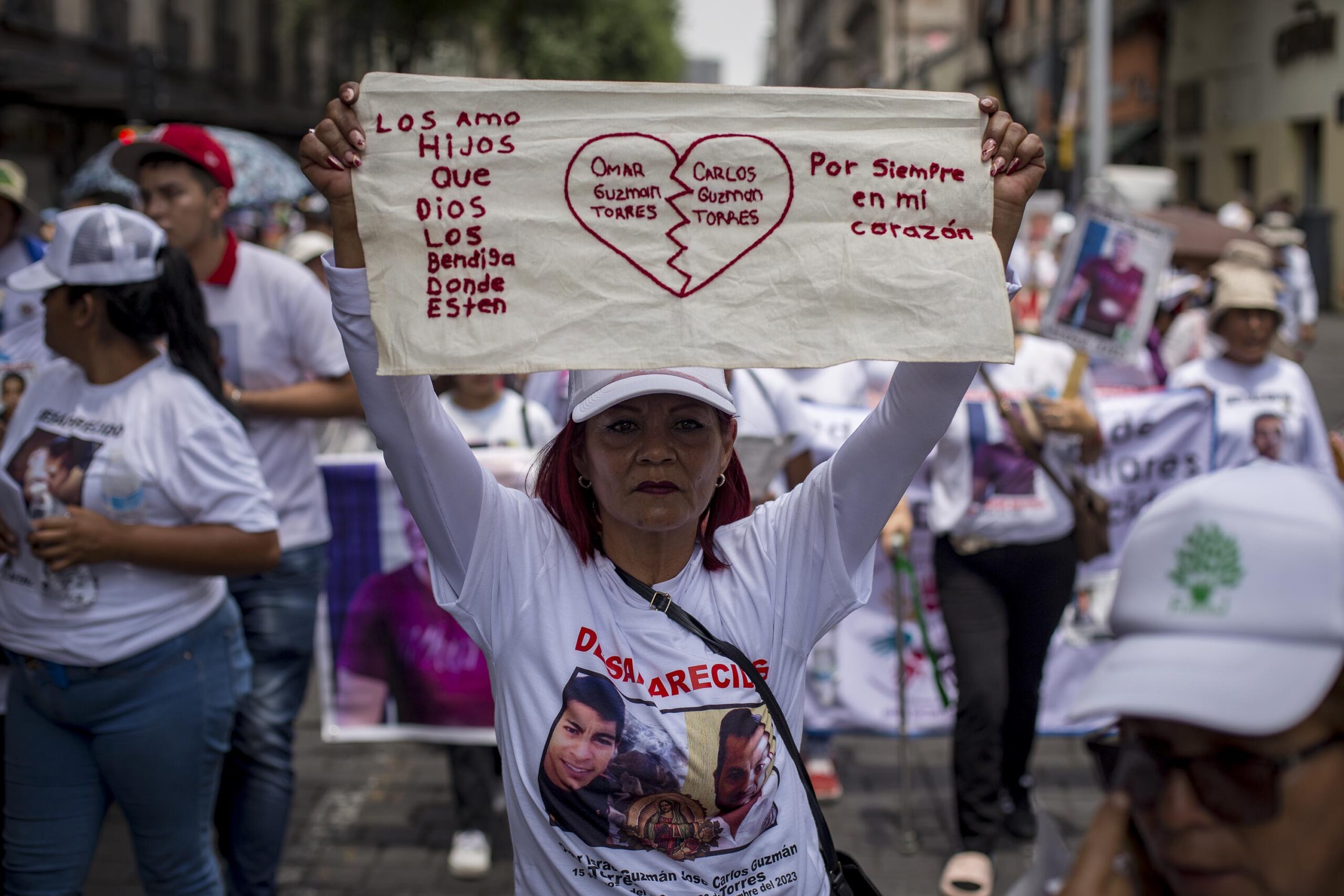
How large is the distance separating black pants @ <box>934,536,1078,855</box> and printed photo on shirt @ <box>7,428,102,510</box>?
9.08ft

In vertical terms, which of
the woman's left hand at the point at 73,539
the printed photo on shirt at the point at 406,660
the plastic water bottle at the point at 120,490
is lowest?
the printed photo on shirt at the point at 406,660

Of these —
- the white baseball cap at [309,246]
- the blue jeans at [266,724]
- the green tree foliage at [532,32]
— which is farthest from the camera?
the green tree foliage at [532,32]

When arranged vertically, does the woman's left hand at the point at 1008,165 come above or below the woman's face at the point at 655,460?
above

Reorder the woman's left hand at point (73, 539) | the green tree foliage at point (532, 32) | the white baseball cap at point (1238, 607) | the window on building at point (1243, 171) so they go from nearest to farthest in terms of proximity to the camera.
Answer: the white baseball cap at point (1238, 607), the woman's left hand at point (73, 539), the window on building at point (1243, 171), the green tree foliage at point (532, 32)

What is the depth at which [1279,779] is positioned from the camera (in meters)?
1.24

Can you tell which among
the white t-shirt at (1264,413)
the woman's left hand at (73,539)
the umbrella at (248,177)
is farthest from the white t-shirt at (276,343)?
the umbrella at (248,177)

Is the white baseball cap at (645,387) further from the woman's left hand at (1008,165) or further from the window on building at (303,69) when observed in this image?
the window on building at (303,69)

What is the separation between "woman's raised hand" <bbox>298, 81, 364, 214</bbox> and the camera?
6.66 feet

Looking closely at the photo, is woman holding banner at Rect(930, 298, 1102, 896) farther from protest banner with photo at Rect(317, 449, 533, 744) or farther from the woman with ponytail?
the woman with ponytail

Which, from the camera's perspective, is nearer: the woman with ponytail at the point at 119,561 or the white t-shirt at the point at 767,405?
the woman with ponytail at the point at 119,561

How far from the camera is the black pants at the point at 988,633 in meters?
4.66

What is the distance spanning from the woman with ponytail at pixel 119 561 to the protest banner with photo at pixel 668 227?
1512 mm

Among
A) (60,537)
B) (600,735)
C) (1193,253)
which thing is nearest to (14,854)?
(60,537)

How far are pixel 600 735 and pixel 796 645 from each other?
0.37 meters
